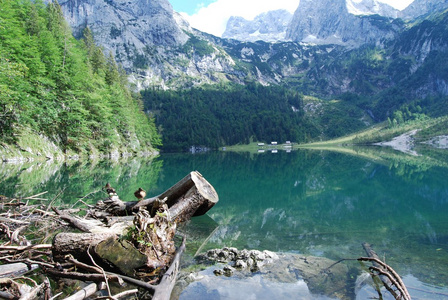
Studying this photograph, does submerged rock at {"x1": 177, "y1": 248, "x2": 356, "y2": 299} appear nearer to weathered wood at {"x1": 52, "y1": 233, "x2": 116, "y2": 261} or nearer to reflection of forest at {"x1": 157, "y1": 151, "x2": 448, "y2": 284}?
reflection of forest at {"x1": 157, "y1": 151, "x2": 448, "y2": 284}

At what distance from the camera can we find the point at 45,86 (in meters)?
36.8

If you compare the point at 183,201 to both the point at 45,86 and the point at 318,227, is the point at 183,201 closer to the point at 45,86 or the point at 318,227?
the point at 318,227

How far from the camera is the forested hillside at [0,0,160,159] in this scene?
28541mm

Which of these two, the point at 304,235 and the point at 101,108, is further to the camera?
the point at 101,108

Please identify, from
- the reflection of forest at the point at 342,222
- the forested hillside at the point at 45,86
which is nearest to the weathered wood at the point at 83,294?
the reflection of forest at the point at 342,222

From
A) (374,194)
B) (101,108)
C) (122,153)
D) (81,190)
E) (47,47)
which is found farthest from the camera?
(122,153)

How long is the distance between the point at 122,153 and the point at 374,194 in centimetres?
5722

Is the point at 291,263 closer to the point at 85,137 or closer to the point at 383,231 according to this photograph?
the point at 383,231

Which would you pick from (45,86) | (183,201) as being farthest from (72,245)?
(45,86)

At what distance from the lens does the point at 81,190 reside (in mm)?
18562

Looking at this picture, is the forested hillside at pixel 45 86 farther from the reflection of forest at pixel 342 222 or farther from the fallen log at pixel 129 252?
the fallen log at pixel 129 252

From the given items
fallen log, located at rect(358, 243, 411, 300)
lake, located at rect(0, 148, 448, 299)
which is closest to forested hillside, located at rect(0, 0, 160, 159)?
lake, located at rect(0, 148, 448, 299)

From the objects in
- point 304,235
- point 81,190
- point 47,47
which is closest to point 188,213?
point 304,235

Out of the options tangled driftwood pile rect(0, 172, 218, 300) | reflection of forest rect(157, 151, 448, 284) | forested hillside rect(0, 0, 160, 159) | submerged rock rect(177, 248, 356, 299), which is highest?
forested hillside rect(0, 0, 160, 159)
